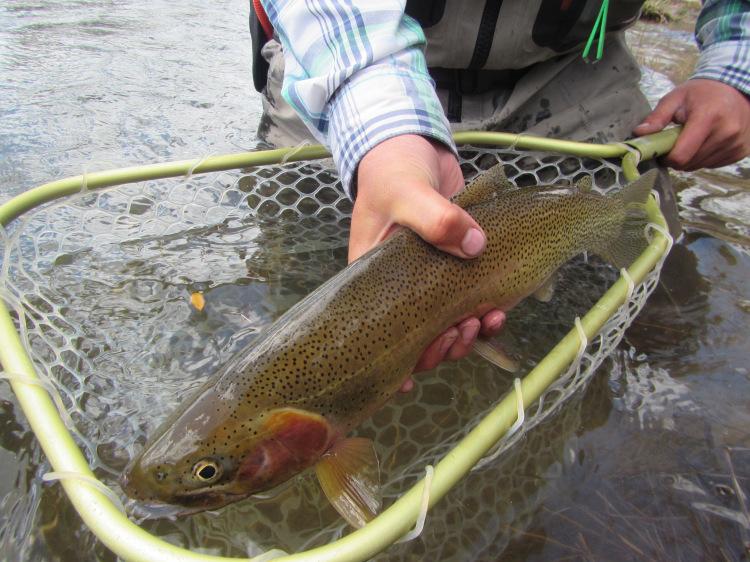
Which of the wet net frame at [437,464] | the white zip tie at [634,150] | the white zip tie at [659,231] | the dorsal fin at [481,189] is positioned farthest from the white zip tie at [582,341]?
the white zip tie at [634,150]

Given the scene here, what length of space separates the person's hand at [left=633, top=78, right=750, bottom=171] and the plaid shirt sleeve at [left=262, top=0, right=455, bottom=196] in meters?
1.19

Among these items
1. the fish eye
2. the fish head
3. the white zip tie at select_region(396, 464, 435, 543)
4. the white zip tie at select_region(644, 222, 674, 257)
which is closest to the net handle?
the white zip tie at select_region(644, 222, 674, 257)

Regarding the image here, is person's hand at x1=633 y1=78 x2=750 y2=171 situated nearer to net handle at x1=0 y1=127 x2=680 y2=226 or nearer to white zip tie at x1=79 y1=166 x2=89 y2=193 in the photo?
net handle at x1=0 y1=127 x2=680 y2=226

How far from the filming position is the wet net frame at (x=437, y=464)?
1008 mm

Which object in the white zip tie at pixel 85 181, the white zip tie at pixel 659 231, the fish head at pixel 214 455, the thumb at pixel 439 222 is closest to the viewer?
the fish head at pixel 214 455

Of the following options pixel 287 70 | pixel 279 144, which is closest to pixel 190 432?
pixel 287 70

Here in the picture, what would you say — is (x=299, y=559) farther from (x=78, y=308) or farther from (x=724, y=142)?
(x=724, y=142)

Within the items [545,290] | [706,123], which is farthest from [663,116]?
[545,290]

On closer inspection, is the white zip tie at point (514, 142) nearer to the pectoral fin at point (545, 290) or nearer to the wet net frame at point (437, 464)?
the wet net frame at point (437, 464)

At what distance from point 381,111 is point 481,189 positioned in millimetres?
433

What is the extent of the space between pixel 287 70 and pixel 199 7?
7152 millimetres

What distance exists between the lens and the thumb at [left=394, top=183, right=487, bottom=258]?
1.43 meters

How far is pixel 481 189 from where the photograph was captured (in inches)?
68.8

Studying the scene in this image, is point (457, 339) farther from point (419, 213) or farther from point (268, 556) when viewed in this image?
point (268, 556)
